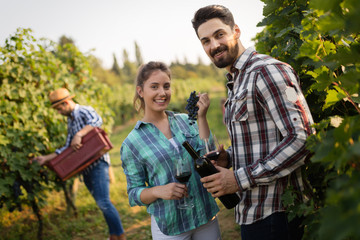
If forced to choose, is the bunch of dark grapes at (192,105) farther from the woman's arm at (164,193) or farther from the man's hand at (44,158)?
the man's hand at (44,158)

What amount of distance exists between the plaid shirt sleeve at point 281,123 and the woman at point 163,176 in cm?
59

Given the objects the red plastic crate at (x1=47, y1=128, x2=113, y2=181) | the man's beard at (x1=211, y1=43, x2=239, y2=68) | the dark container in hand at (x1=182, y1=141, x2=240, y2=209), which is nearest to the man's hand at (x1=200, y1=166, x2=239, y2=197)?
the dark container in hand at (x1=182, y1=141, x2=240, y2=209)

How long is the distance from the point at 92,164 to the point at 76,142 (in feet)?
1.25

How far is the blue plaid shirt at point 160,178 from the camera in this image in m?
1.98

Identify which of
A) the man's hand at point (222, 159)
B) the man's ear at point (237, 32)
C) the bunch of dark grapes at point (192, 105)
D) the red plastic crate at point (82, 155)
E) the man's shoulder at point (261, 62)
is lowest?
the man's hand at point (222, 159)

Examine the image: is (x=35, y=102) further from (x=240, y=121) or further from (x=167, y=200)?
(x=240, y=121)

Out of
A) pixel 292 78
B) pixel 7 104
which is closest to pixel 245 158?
pixel 292 78

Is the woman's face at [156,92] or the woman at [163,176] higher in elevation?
the woman's face at [156,92]

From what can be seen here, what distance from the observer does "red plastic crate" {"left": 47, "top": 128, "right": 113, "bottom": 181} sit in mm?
3867

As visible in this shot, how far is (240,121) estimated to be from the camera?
62.2 inches

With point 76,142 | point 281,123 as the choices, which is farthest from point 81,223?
point 281,123

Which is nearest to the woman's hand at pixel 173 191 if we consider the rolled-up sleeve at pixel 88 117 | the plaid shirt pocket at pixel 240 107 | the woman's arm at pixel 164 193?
the woman's arm at pixel 164 193

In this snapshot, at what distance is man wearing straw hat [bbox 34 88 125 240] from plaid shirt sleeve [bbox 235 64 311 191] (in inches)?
112

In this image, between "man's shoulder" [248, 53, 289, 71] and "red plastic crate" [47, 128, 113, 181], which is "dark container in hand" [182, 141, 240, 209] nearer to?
"man's shoulder" [248, 53, 289, 71]
